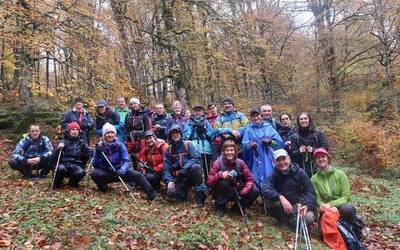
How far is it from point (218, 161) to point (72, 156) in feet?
10.9

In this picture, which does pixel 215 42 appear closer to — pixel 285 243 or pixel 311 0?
pixel 311 0

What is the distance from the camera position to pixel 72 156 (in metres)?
8.77

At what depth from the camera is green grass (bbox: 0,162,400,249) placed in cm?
605

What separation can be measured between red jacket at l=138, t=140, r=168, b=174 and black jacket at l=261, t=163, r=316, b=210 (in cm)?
235

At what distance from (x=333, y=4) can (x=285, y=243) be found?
19.2 meters

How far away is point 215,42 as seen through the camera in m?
16.8

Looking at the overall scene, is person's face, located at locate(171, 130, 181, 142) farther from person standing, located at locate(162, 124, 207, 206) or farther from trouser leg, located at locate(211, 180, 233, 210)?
trouser leg, located at locate(211, 180, 233, 210)

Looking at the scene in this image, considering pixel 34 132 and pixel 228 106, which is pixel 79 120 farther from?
pixel 228 106

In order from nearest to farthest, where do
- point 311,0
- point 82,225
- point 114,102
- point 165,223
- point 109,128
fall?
1. point 82,225
2. point 165,223
3. point 109,128
4. point 114,102
5. point 311,0

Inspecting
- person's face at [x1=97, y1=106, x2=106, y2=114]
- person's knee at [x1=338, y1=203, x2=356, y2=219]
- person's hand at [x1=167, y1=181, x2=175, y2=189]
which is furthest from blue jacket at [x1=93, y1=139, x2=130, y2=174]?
person's knee at [x1=338, y1=203, x2=356, y2=219]

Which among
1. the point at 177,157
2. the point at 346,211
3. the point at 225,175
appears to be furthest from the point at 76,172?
the point at 346,211

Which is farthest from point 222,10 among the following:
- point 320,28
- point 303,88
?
point 303,88

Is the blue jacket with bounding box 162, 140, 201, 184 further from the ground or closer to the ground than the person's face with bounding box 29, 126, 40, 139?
closer to the ground

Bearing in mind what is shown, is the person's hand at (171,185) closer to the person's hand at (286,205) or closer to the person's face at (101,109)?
the person's hand at (286,205)
